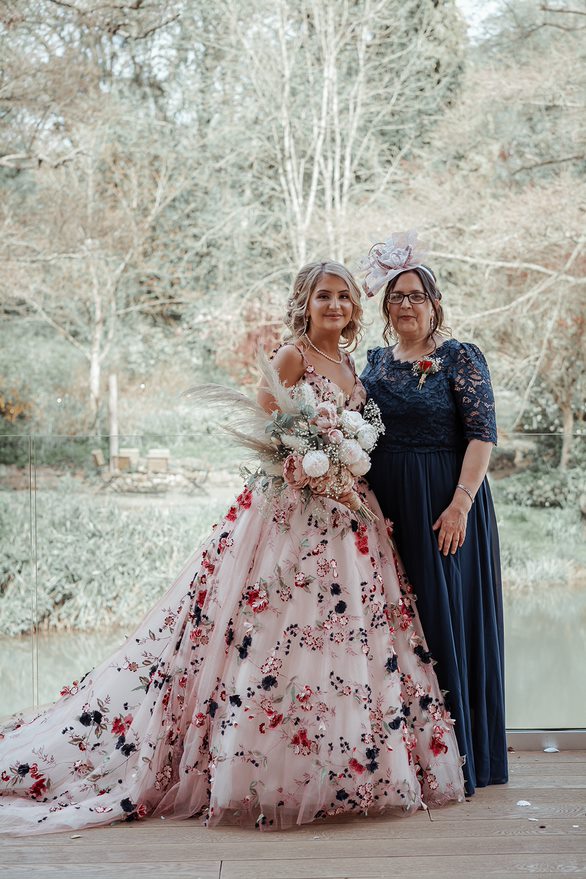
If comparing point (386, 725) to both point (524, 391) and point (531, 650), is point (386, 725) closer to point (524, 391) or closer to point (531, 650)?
point (531, 650)

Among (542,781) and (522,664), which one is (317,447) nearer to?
(542,781)

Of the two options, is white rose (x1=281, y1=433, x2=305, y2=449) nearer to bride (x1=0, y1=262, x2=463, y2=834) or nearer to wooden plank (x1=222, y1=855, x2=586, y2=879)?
bride (x1=0, y1=262, x2=463, y2=834)

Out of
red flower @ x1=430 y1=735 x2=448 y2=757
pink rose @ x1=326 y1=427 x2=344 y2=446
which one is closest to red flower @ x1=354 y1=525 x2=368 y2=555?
pink rose @ x1=326 y1=427 x2=344 y2=446

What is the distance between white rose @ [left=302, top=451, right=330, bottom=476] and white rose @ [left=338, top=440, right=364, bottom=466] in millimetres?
53

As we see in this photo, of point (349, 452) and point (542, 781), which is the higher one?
point (349, 452)

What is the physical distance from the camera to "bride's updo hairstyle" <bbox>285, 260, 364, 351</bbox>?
272 centimetres

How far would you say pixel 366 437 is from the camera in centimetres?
254

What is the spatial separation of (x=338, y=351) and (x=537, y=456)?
4.92 feet

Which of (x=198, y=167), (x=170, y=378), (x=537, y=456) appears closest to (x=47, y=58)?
(x=198, y=167)

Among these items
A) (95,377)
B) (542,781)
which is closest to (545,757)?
(542,781)

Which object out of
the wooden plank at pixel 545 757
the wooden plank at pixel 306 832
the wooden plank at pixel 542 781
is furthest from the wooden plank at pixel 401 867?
the wooden plank at pixel 545 757

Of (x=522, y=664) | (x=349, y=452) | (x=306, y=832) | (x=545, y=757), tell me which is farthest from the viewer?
(x=522, y=664)

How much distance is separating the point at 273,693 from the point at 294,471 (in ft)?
1.90

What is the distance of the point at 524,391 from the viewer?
6750mm
